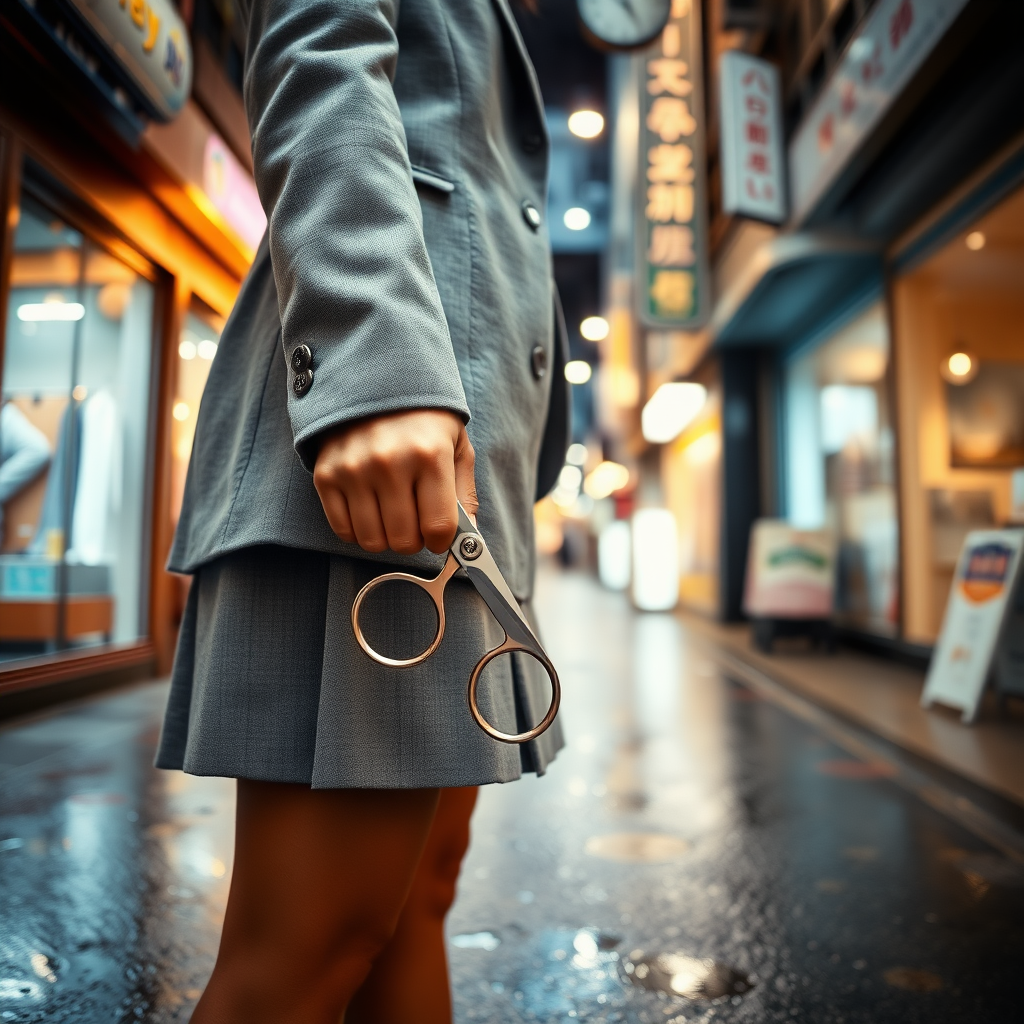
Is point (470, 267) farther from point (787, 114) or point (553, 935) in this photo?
point (787, 114)

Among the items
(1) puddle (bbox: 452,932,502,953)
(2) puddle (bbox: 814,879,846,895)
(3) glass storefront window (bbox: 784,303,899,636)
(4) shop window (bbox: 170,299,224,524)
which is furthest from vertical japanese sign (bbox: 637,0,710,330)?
(1) puddle (bbox: 452,932,502,953)

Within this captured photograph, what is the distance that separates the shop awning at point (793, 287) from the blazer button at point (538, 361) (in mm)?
6215

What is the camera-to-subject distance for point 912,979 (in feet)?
5.57

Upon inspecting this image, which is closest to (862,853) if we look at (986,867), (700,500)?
(986,867)

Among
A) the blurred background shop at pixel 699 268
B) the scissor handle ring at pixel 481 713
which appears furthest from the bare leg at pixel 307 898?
the blurred background shop at pixel 699 268

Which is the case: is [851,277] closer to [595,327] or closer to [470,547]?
[470,547]

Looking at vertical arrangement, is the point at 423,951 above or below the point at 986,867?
above

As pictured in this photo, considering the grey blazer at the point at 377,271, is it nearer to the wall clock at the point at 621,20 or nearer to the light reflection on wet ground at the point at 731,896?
the wall clock at the point at 621,20

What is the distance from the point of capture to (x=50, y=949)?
176cm

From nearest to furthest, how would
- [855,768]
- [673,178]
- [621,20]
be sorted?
[621,20], [855,768], [673,178]

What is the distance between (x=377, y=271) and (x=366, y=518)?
0.21 metres

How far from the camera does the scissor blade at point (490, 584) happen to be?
2.36ft

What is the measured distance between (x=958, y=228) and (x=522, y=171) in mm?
5354

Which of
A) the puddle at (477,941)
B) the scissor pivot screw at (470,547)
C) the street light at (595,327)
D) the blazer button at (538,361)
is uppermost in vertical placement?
the street light at (595,327)
